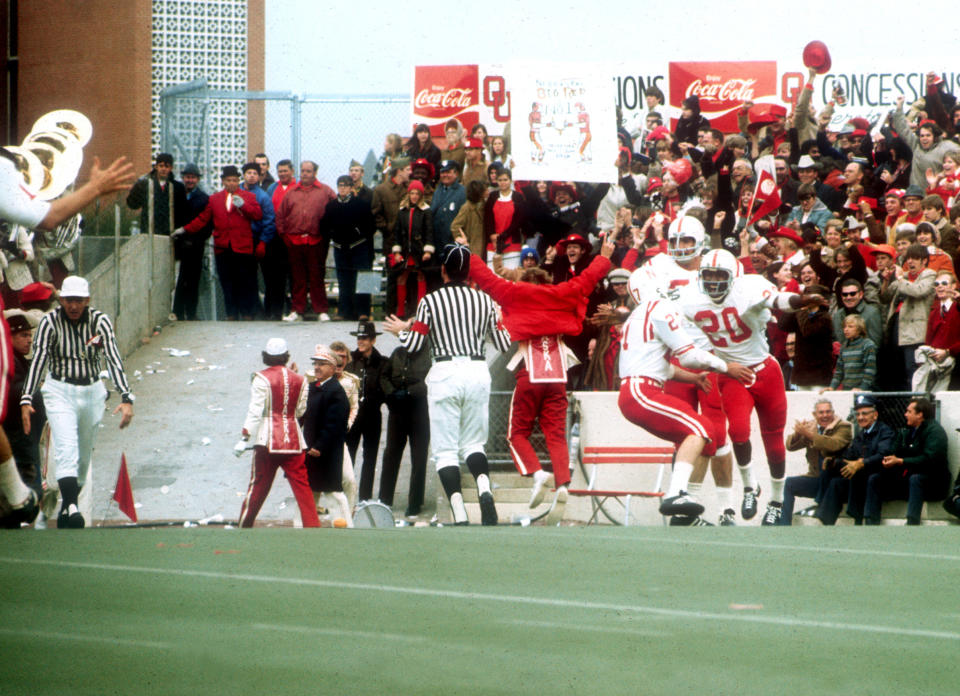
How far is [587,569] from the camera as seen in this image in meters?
6.08

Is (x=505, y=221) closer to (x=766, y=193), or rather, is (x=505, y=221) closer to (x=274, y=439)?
(x=766, y=193)

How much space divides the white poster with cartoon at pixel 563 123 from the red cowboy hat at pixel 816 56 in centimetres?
A: 278

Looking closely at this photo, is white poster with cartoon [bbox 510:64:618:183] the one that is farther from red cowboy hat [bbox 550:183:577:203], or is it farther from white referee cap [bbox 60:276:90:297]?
white referee cap [bbox 60:276:90:297]

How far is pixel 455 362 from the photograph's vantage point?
9734 millimetres

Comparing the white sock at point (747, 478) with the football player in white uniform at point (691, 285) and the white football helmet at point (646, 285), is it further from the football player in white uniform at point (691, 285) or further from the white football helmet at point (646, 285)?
the white football helmet at point (646, 285)

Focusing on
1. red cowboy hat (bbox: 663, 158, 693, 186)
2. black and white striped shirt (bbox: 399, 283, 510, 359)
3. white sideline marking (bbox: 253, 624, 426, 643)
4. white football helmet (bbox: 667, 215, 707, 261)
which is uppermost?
red cowboy hat (bbox: 663, 158, 693, 186)

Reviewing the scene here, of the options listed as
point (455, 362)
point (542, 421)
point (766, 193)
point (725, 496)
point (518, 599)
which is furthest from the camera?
point (766, 193)

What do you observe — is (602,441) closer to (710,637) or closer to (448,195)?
(448,195)

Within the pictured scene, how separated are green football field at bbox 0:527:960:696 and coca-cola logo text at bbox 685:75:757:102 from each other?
1250 centimetres

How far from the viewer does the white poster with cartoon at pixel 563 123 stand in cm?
1382

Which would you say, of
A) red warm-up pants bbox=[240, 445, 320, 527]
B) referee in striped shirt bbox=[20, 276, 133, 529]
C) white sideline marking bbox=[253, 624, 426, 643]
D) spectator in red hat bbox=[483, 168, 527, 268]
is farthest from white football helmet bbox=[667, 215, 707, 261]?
white sideline marking bbox=[253, 624, 426, 643]

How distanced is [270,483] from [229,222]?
21.4 ft

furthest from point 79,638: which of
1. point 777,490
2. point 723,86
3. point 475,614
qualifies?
point 723,86

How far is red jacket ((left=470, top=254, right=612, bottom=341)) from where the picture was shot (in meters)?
9.76
